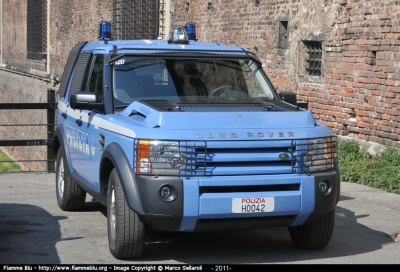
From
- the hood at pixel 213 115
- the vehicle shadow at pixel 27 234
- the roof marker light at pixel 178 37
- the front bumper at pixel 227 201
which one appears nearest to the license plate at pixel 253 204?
the front bumper at pixel 227 201

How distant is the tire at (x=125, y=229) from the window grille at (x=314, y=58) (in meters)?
8.35

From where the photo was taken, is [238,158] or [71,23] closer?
[238,158]

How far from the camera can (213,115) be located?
247 inches

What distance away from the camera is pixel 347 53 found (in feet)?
42.4

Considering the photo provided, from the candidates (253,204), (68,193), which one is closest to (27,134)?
(68,193)

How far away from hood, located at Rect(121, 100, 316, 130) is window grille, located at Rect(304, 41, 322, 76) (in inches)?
290

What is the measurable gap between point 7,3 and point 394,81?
1109 inches

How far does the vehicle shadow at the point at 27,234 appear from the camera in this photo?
652 centimetres

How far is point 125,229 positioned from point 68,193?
2.72 meters

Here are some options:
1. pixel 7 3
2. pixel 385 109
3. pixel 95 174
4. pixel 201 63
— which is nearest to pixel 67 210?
pixel 95 174

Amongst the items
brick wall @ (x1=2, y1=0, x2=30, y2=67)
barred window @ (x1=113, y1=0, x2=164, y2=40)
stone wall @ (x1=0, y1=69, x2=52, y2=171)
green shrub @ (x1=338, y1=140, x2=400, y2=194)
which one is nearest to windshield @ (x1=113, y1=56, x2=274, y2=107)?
green shrub @ (x1=338, y1=140, x2=400, y2=194)

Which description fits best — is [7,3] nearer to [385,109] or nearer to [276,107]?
[385,109]

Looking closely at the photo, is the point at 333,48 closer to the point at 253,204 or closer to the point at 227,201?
the point at 253,204

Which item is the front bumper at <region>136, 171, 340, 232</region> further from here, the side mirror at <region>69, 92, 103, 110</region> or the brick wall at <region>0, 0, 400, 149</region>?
the brick wall at <region>0, 0, 400, 149</region>
